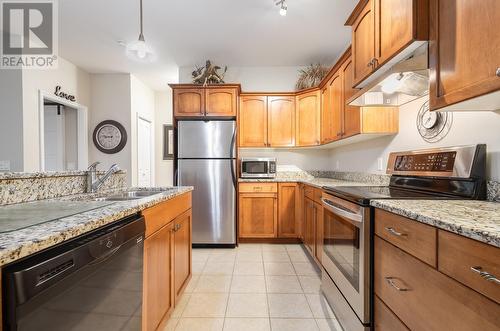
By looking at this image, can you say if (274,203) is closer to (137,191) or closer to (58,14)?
(137,191)

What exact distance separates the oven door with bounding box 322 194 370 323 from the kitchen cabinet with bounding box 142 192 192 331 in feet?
3.63

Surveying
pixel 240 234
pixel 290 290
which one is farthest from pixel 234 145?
pixel 290 290

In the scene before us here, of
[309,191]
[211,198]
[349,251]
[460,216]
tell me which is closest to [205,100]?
[211,198]

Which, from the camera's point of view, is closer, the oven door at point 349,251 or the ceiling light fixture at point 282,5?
the oven door at point 349,251

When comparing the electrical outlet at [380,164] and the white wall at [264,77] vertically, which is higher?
the white wall at [264,77]

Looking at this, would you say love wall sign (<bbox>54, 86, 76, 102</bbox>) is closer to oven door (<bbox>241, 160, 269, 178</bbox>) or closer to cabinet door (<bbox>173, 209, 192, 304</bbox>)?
oven door (<bbox>241, 160, 269, 178</bbox>)

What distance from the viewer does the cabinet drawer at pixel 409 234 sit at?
2.93ft

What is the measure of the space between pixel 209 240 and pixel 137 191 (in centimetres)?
154

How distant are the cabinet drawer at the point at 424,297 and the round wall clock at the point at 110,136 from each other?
4174 mm

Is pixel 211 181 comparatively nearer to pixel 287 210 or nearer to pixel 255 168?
pixel 255 168

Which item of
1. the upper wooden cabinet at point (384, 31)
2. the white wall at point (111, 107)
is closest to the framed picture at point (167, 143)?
the white wall at point (111, 107)

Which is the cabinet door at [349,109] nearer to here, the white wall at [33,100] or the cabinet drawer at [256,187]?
the cabinet drawer at [256,187]

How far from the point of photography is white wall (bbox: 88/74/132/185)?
4.25 meters

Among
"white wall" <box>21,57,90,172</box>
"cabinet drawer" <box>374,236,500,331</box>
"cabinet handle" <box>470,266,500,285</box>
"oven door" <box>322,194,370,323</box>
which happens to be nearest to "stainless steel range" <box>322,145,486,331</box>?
"oven door" <box>322,194,370,323</box>
